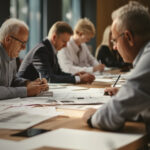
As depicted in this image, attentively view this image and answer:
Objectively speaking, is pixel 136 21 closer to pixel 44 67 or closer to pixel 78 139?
pixel 78 139

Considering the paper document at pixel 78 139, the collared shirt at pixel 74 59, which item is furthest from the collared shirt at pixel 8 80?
the collared shirt at pixel 74 59

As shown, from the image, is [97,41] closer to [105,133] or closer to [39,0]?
[39,0]

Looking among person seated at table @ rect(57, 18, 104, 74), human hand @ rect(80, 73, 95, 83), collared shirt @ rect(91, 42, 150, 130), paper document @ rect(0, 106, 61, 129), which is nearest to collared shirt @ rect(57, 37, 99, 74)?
person seated at table @ rect(57, 18, 104, 74)

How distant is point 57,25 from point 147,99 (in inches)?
115

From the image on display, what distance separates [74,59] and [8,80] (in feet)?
8.96

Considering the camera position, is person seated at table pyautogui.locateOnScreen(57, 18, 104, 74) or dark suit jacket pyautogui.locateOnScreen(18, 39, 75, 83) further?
person seated at table pyautogui.locateOnScreen(57, 18, 104, 74)

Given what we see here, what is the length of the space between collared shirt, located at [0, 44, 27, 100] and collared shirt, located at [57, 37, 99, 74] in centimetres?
199

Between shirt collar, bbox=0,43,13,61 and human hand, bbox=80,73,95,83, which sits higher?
shirt collar, bbox=0,43,13,61

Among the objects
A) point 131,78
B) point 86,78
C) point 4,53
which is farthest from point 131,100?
point 86,78

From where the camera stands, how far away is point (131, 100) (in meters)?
1.43

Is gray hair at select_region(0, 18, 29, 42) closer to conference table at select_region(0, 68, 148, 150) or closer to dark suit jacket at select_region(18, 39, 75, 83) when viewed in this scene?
dark suit jacket at select_region(18, 39, 75, 83)

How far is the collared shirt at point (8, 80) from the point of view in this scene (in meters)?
2.59

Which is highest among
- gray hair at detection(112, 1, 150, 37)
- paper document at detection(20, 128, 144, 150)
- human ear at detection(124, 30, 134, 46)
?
gray hair at detection(112, 1, 150, 37)

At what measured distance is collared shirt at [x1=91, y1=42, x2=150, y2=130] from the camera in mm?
1419
